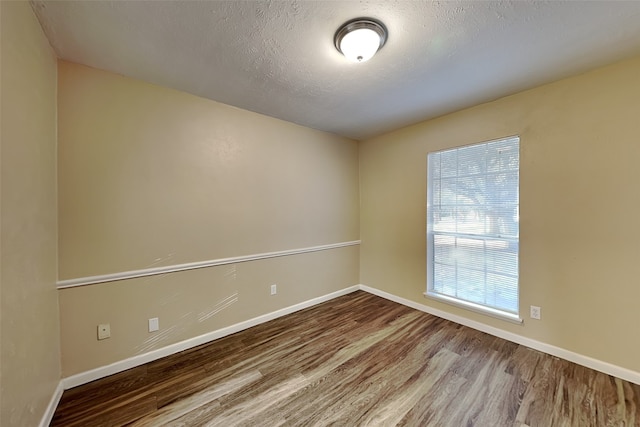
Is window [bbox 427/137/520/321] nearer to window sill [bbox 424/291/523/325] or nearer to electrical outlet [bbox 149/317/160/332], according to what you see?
window sill [bbox 424/291/523/325]

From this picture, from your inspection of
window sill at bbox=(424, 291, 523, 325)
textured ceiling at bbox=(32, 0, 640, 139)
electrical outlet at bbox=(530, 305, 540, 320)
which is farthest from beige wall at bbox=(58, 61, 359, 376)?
electrical outlet at bbox=(530, 305, 540, 320)

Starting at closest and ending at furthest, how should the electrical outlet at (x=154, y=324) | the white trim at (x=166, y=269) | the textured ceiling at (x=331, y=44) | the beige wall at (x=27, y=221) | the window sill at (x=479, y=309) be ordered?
1. the beige wall at (x=27, y=221)
2. the textured ceiling at (x=331, y=44)
3. the white trim at (x=166, y=269)
4. the electrical outlet at (x=154, y=324)
5. the window sill at (x=479, y=309)

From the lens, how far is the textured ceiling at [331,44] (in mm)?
1347

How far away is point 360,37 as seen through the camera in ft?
4.81

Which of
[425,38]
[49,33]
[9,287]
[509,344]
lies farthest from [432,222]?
[49,33]

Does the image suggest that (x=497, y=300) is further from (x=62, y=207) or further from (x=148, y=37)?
(x=62, y=207)

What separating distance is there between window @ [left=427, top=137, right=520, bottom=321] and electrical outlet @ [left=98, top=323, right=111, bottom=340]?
10.7ft

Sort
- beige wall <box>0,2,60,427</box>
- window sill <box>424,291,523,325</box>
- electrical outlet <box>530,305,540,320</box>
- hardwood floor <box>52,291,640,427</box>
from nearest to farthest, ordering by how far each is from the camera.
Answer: beige wall <box>0,2,60,427</box> < hardwood floor <box>52,291,640,427</box> < electrical outlet <box>530,305,540,320</box> < window sill <box>424,291,523,325</box>

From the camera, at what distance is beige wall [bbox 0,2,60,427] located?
3.62ft

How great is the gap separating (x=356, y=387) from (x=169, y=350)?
1684mm

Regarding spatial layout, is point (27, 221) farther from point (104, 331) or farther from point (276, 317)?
point (276, 317)

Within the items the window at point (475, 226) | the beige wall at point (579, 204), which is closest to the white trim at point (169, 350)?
the window at point (475, 226)

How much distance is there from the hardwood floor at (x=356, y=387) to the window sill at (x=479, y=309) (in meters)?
0.23

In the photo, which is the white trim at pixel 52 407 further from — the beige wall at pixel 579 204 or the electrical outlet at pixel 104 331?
the beige wall at pixel 579 204
